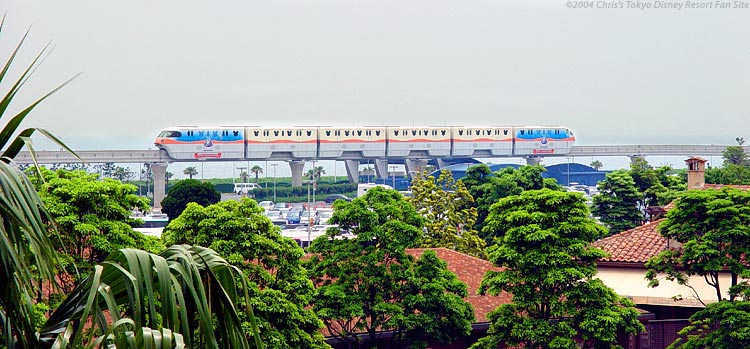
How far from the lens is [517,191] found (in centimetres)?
4116

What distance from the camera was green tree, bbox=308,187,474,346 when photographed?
22328 mm

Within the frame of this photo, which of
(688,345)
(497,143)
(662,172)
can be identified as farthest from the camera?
(497,143)

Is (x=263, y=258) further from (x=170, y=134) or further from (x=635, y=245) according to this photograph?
(x=170, y=134)

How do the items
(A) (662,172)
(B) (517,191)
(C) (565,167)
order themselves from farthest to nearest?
(C) (565,167) < (A) (662,172) < (B) (517,191)

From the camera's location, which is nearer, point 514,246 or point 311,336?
point 311,336

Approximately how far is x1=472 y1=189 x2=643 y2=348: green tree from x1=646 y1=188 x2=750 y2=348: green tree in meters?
1.28

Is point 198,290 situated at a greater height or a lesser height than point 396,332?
greater

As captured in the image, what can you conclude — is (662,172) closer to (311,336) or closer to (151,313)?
(311,336)

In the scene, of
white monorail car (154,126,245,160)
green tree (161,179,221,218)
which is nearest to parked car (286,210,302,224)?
white monorail car (154,126,245,160)

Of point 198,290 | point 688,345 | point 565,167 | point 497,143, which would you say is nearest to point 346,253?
point 688,345

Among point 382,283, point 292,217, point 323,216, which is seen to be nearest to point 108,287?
point 382,283

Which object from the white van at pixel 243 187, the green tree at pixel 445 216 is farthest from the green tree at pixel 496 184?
the white van at pixel 243 187

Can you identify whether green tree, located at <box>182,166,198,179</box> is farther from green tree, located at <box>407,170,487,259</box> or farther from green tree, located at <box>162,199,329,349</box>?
green tree, located at <box>162,199,329,349</box>

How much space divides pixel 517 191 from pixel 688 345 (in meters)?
20.0
